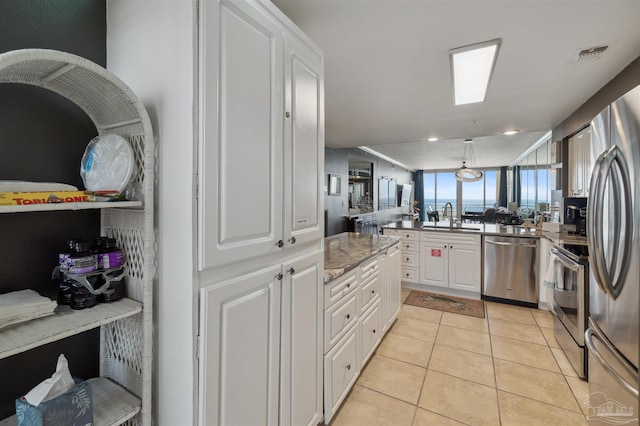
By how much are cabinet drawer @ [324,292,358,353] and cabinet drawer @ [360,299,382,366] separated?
0.22m

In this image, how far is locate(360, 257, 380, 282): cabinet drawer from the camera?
216 centimetres

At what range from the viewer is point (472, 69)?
221cm

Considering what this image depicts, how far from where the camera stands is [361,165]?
7.84m

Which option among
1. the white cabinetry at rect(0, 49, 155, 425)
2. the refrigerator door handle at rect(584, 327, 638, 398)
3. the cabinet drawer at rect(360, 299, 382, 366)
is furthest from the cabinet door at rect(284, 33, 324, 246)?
the refrigerator door handle at rect(584, 327, 638, 398)

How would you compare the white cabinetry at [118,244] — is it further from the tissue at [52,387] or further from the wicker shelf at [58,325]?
the tissue at [52,387]

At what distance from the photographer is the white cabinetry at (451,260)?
3.87 metres

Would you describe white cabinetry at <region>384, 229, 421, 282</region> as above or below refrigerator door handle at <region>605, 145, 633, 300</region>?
below

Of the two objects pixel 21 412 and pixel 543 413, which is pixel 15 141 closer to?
pixel 21 412

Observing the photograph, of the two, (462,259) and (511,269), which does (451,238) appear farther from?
(511,269)

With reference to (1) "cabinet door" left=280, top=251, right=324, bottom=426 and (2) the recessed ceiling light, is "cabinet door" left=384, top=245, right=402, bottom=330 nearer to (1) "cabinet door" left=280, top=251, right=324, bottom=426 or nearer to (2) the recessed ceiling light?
(1) "cabinet door" left=280, top=251, right=324, bottom=426

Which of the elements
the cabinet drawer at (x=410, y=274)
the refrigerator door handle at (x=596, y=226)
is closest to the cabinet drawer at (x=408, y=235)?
the cabinet drawer at (x=410, y=274)

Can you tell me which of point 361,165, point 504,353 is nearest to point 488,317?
point 504,353

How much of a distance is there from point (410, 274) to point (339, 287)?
9.31 feet

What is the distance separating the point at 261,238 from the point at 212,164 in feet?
1.16
